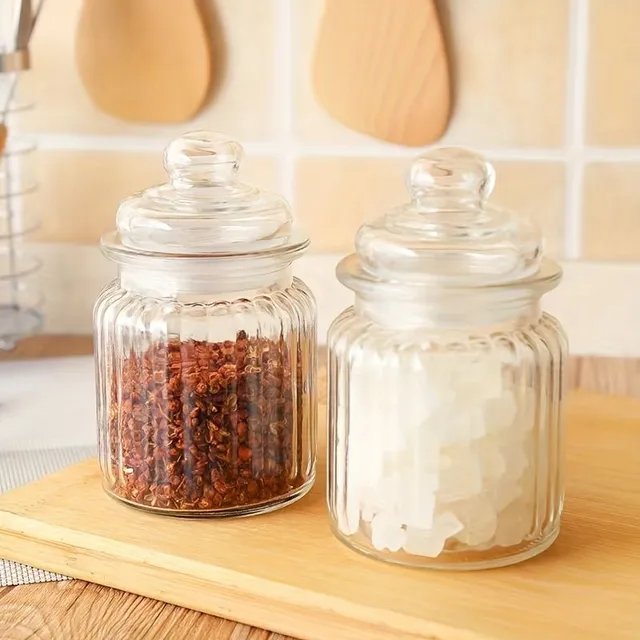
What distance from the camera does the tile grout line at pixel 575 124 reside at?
3.72ft

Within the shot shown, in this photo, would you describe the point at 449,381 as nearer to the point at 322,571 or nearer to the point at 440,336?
the point at 440,336

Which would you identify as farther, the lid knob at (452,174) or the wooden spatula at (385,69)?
the wooden spatula at (385,69)

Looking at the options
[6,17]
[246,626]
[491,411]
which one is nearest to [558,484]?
[491,411]

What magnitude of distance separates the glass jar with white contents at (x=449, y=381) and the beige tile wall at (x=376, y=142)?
562mm

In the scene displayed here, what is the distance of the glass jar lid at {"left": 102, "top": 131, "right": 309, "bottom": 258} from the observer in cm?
67

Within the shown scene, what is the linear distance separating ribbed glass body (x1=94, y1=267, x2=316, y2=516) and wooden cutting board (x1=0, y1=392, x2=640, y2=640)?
0.02 meters

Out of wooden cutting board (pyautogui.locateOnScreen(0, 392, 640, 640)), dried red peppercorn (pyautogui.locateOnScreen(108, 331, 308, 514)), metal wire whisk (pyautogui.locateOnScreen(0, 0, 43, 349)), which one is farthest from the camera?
metal wire whisk (pyautogui.locateOnScreen(0, 0, 43, 349))

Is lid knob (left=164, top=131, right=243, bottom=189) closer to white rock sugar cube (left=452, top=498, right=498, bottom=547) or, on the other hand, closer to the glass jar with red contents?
the glass jar with red contents

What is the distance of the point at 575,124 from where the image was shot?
1157 mm

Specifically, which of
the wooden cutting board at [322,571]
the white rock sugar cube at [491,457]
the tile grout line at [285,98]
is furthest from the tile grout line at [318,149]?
the white rock sugar cube at [491,457]

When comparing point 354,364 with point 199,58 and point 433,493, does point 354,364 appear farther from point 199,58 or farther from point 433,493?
point 199,58

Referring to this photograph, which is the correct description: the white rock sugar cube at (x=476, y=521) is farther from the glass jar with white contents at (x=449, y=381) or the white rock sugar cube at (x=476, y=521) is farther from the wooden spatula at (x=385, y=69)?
the wooden spatula at (x=385, y=69)

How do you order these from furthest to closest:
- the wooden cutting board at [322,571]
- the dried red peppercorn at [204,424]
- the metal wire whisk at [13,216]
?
Answer: 1. the metal wire whisk at [13,216]
2. the dried red peppercorn at [204,424]
3. the wooden cutting board at [322,571]

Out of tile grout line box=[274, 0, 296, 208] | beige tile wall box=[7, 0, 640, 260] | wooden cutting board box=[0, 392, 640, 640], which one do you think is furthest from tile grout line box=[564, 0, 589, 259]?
wooden cutting board box=[0, 392, 640, 640]
